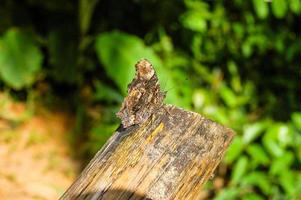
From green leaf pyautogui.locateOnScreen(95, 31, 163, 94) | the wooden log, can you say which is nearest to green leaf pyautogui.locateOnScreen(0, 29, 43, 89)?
green leaf pyautogui.locateOnScreen(95, 31, 163, 94)

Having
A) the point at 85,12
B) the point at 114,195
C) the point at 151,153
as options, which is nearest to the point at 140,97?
the point at 151,153

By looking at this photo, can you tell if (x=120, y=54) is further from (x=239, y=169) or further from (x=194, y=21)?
(x=239, y=169)

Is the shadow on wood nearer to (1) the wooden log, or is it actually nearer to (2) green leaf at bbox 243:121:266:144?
(1) the wooden log

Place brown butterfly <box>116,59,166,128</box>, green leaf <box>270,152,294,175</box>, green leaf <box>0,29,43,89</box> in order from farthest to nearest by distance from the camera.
Result: green leaf <box>0,29,43,89</box> → green leaf <box>270,152,294,175</box> → brown butterfly <box>116,59,166,128</box>

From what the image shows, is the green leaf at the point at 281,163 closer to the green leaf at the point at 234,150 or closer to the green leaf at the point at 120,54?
the green leaf at the point at 234,150

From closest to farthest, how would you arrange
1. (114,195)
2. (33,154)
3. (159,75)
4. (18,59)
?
1. (114,195)
2. (159,75)
3. (33,154)
4. (18,59)

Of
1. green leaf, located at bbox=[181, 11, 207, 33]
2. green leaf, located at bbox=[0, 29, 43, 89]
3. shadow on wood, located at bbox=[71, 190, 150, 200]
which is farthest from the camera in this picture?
green leaf, located at bbox=[0, 29, 43, 89]

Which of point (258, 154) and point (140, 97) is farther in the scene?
point (258, 154)

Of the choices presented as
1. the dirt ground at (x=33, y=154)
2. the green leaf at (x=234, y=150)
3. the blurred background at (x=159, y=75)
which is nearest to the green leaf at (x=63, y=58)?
the blurred background at (x=159, y=75)

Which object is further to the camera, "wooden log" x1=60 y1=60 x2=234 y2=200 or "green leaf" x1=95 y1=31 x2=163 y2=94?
"green leaf" x1=95 y1=31 x2=163 y2=94
